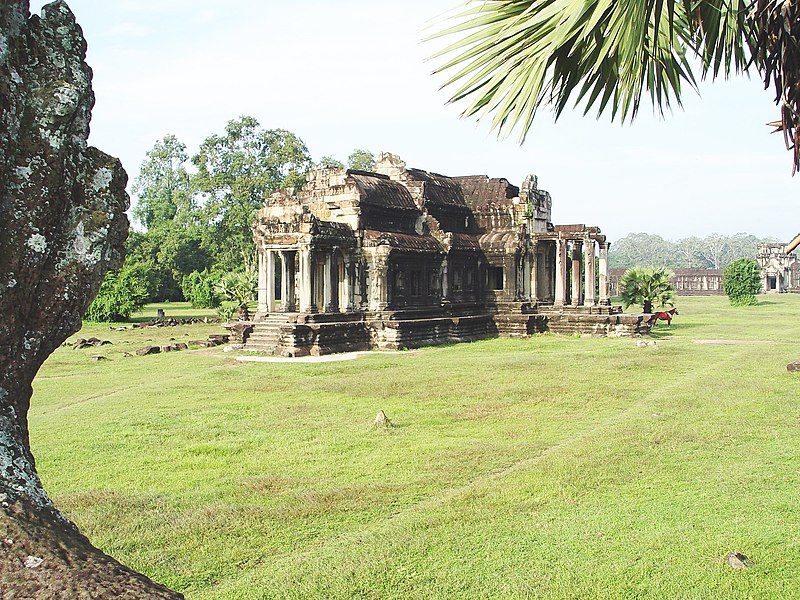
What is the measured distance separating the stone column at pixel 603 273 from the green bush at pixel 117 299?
2163cm

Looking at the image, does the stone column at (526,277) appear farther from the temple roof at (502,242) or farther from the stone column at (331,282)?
the stone column at (331,282)

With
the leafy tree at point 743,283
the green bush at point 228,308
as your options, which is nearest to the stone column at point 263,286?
the green bush at point 228,308

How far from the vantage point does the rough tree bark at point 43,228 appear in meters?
2.61

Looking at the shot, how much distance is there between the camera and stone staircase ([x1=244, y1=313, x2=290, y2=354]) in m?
23.8

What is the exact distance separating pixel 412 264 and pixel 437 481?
A: 18.6 meters

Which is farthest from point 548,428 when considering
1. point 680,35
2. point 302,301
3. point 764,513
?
point 302,301

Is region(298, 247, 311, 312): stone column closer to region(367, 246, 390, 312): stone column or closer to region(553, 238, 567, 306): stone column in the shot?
region(367, 246, 390, 312): stone column

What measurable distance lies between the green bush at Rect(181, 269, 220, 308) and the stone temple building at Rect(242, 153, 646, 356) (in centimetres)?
1770

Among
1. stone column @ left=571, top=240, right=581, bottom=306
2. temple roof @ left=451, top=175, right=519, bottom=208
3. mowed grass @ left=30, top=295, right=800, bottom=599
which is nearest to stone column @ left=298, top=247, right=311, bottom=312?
mowed grass @ left=30, top=295, right=800, bottom=599

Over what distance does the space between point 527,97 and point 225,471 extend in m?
6.64

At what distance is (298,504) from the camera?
26.6ft

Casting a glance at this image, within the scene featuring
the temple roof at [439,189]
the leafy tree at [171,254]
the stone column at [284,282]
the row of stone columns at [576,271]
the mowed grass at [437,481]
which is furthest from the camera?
the leafy tree at [171,254]

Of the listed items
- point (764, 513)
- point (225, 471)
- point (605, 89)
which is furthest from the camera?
point (225, 471)

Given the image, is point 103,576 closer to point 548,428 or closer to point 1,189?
point 1,189
